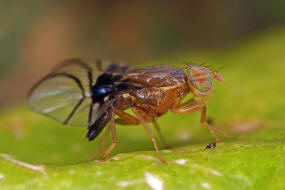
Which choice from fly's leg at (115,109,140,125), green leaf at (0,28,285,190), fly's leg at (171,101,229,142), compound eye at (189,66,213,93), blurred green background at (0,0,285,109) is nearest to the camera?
green leaf at (0,28,285,190)

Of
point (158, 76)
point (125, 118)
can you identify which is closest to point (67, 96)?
point (125, 118)

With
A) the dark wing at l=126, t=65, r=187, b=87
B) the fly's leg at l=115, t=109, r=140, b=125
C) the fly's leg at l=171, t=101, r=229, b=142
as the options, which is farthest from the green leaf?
the dark wing at l=126, t=65, r=187, b=87

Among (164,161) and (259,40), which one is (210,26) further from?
(164,161)

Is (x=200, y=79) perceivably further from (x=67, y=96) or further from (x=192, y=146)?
(x=67, y=96)

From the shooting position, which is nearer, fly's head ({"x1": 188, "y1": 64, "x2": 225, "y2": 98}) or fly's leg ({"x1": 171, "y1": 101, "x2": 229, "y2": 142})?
fly's leg ({"x1": 171, "y1": 101, "x2": 229, "y2": 142})

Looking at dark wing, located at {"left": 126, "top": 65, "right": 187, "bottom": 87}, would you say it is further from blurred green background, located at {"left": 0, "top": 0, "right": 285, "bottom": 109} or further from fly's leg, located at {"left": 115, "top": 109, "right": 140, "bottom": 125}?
blurred green background, located at {"left": 0, "top": 0, "right": 285, "bottom": 109}

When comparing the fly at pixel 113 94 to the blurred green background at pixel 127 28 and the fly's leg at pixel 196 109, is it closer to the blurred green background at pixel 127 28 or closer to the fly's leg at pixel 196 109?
the fly's leg at pixel 196 109

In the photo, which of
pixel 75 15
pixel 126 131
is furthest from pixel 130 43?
pixel 126 131

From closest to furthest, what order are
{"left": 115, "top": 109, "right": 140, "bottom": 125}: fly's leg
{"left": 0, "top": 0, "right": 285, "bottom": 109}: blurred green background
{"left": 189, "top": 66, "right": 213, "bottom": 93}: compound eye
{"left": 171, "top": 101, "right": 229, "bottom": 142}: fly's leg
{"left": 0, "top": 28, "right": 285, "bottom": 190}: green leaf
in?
{"left": 0, "top": 28, "right": 285, "bottom": 190}: green leaf
{"left": 115, "top": 109, "right": 140, "bottom": 125}: fly's leg
{"left": 171, "top": 101, "right": 229, "bottom": 142}: fly's leg
{"left": 189, "top": 66, "right": 213, "bottom": 93}: compound eye
{"left": 0, "top": 0, "right": 285, "bottom": 109}: blurred green background

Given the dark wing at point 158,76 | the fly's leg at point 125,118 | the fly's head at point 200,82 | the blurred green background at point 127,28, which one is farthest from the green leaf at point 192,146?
the blurred green background at point 127,28
